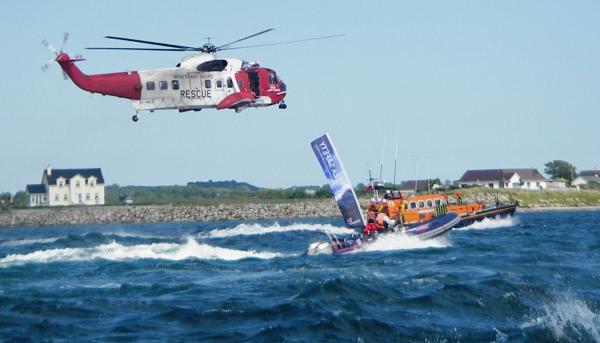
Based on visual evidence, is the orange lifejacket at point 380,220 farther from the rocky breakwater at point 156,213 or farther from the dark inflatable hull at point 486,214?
the rocky breakwater at point 156,213

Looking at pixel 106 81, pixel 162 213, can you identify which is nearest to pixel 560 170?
pixel 162 213

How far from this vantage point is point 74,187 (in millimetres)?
113938

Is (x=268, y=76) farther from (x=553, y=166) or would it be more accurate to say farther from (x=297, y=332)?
(x=553, y=166)

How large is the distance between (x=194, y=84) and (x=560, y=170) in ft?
367

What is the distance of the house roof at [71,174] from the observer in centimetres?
11425

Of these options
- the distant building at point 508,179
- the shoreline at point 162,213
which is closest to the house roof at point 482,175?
the distant building at point 508,179

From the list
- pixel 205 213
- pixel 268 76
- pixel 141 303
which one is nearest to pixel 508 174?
pixel 205 213

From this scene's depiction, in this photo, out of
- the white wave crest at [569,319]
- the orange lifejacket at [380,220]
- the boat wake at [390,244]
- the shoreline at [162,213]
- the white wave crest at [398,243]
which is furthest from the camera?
the shoreline at [162,213]

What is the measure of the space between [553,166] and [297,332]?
12719 centimetres

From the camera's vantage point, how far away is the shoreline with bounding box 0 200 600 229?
98.5 m

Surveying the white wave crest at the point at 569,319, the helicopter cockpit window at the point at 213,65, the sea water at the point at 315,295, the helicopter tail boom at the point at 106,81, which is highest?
the helicopter cockpit window at the point at 213,65

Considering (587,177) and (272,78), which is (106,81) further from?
(587,177)

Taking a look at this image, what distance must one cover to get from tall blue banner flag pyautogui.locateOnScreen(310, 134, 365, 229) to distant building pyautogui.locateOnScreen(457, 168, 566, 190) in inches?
3267

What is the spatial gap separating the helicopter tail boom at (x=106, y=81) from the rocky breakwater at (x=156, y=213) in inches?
2537
